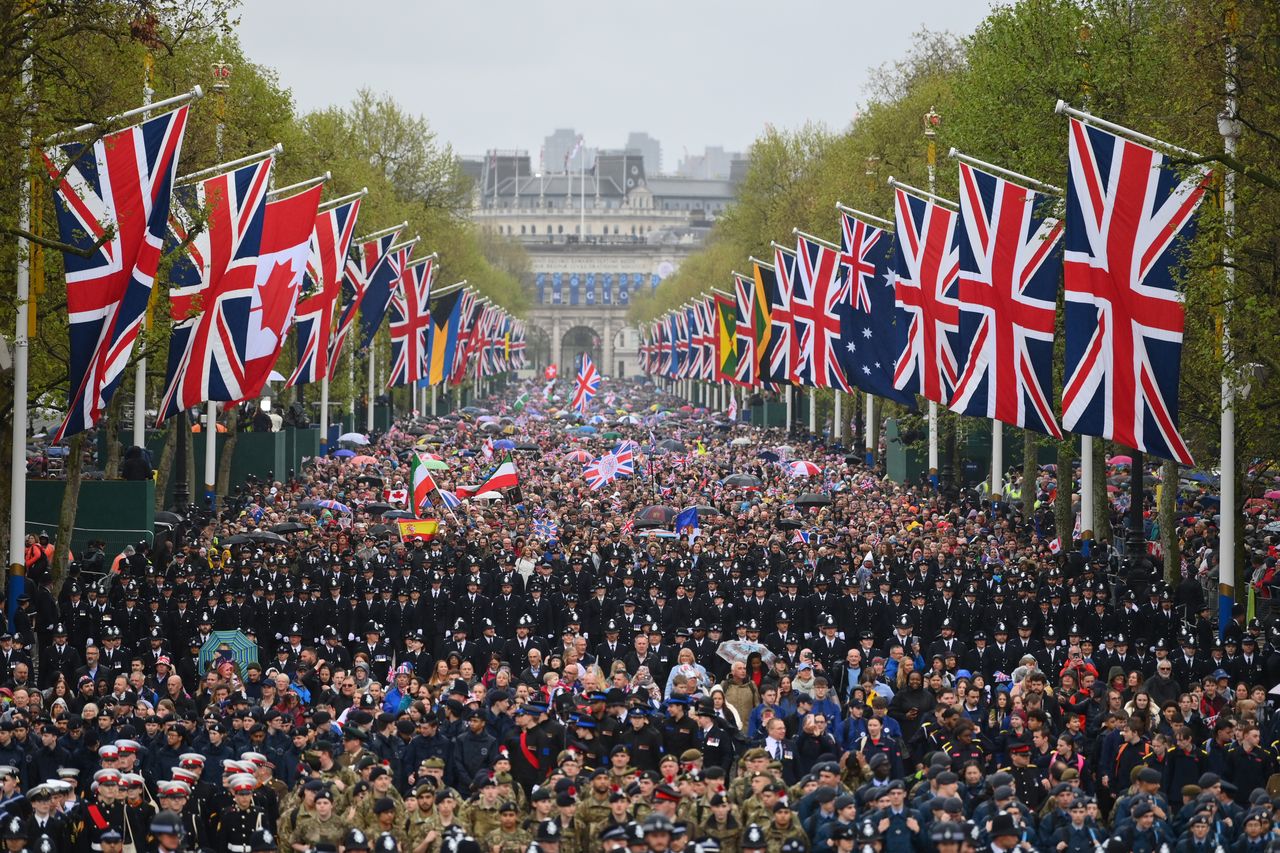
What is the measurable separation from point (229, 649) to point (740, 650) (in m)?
5.97

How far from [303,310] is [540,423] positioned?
45212 millimetres

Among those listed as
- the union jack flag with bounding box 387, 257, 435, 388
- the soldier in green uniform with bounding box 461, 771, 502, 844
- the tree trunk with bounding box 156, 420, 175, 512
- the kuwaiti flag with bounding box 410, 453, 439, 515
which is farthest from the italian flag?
the soldier in green uniform with bounding box 461, 771, 502, 844

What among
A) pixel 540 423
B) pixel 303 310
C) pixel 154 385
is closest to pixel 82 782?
pixel 303 310

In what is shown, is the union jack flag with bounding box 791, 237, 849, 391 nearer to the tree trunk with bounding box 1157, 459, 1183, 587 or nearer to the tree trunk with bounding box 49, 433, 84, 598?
the tree trunk with bounding box 1157, 459, 1183, 587

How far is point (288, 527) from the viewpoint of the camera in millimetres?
37031

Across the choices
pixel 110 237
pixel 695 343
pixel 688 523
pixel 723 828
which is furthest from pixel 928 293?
pixel 695 343

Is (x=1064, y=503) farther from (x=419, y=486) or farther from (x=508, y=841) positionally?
(x=508, y=841)

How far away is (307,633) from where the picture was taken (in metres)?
27.0

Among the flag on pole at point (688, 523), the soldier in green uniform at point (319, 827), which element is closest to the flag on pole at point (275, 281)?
the flag on pole at point (688, 523)

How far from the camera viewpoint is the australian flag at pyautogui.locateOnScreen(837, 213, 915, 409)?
39.1 m

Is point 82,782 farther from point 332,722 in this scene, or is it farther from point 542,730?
point 542,730

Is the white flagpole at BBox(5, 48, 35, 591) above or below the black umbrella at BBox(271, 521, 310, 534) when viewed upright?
above

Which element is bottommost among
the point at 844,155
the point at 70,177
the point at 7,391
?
the point at 7,391

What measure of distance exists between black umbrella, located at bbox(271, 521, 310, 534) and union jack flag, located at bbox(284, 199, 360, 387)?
8.26ft
